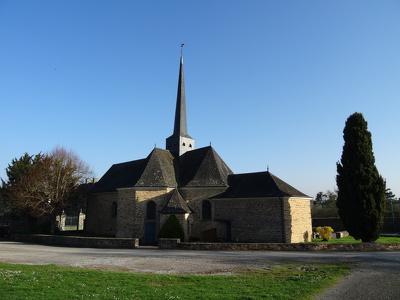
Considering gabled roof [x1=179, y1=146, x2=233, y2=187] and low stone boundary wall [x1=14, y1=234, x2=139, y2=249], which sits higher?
gabled roof [x1=179, y1=146, x2=233, y2=187]

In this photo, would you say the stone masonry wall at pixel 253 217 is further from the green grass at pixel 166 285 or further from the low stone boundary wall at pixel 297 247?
the green grass at pixel 166 285

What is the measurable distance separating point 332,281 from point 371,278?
1568mm

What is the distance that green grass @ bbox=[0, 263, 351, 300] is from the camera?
24.2 feet

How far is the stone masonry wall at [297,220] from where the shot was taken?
23031mm

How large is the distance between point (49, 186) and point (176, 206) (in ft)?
47.3

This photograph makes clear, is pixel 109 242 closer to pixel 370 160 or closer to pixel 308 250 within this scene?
pixel 308 250

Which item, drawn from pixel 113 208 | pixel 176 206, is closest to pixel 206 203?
pixel 176 206

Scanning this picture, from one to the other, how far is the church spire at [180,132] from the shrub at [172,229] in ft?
32.2

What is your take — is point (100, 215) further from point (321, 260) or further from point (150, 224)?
point (321, 260)

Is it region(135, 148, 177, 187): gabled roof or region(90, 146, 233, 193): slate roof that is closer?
region(135, 148, 177, 187): gabled roof

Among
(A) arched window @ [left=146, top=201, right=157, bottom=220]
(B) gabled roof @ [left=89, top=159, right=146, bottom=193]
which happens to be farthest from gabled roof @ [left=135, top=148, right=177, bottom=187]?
(A) arched window @ [left=146, top=201, right=157, bottom=220]

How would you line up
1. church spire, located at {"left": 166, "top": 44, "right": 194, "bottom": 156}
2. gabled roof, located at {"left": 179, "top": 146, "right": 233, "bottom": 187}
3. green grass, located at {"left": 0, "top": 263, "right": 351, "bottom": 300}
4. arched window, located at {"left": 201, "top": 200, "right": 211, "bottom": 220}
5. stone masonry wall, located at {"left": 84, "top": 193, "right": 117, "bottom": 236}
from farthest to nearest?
1. church spire, located at {"left": 166, "top": 44, "right": 194, "bottom": 156}
2. stone masonry wall, located at {"left": 84, "top": 193, "right": 117, "bottom": 236}
3. gabled roof, located at {"left": 179, "top": 146, "right": 233, "bottom": 187}
4. arched window, located at {"left": 201, "top": 200, "right": 211, "bottom": 220}
5. green grass, located at {"left": 0, "top": 263, "right": 351, "bottom": 300}

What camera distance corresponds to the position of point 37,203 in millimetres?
29359

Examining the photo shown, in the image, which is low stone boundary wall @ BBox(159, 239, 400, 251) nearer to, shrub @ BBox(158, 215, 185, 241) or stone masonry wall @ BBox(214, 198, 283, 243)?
shrub @ BBox(158, 215, 185, 241)
